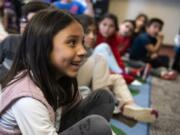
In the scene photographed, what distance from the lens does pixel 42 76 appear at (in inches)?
30.3

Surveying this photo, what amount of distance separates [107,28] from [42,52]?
1337 mm

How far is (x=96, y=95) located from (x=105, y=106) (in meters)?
0.05

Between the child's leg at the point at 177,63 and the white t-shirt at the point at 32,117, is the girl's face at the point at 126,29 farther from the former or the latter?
the white t-shirt at the point at 32,117

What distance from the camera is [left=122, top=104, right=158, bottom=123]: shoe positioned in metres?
1.40

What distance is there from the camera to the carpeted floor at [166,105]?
54.7 inches

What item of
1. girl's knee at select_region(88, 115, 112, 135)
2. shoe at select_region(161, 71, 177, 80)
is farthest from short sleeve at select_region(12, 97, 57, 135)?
shoe at select_region(161, 71, 177, 80)

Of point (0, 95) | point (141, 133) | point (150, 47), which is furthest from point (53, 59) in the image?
point (150, 47)

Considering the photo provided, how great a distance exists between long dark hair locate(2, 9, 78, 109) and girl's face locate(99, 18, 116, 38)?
4.11ft

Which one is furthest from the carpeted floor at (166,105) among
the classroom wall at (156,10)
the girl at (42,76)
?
the classroom wall at (156,10)

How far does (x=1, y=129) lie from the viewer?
30.5 inches

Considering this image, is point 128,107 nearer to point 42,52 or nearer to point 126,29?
point 42,52

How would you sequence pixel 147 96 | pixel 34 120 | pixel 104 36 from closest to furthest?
pixel 34 120, pixel 147 96, pixel 104 36

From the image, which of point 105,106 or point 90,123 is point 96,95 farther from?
point 90,123

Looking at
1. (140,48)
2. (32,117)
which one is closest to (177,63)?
(140,48)
